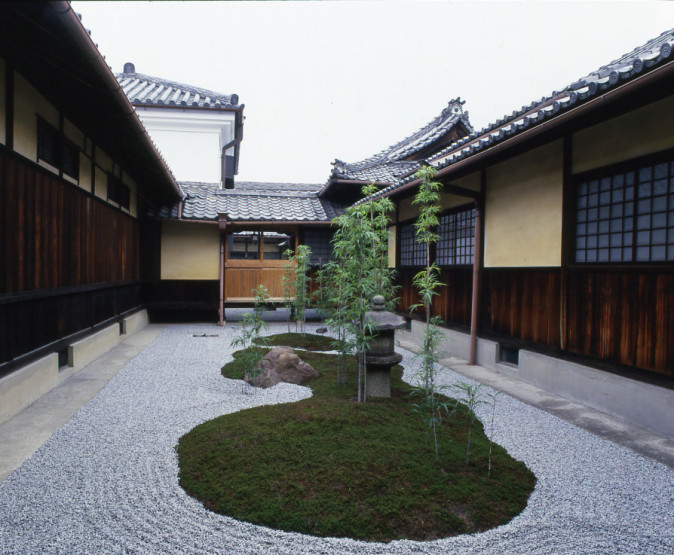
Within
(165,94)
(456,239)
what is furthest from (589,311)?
(165,94)

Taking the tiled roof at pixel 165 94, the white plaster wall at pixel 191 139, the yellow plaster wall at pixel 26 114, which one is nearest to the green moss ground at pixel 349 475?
the yellow plaster wall at pixel 26 114

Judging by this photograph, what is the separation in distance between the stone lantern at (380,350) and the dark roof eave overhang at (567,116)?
2775mm

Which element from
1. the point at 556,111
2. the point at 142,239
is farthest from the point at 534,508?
the point at 142,239

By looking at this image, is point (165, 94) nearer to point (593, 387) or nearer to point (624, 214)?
point (624, 214)

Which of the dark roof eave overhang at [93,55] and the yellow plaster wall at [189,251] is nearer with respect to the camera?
the dark roof eave overhang at [93,55]

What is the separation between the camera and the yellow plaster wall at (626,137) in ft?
15.0

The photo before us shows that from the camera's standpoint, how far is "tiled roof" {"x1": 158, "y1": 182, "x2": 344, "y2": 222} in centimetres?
1316

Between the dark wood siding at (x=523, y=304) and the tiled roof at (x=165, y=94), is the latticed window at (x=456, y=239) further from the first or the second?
the tiled roof at (x=165, y=94)

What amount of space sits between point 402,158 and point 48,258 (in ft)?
40.9

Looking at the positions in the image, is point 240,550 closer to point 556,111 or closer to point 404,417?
point 404,417

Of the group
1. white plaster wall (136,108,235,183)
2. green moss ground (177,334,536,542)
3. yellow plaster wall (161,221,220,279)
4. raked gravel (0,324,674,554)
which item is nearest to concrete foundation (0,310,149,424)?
raked gravel (0,324,674,554)

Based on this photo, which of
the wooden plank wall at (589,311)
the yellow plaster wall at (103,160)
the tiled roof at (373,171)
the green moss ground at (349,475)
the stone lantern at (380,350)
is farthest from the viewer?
the tiled roof at (373,171)

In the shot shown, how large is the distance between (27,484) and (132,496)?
901 mm

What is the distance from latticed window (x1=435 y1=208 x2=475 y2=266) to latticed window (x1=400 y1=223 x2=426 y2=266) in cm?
87
